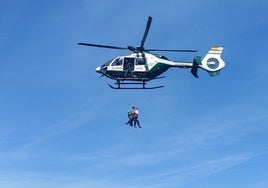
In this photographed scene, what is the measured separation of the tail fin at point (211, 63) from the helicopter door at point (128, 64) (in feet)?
33.2

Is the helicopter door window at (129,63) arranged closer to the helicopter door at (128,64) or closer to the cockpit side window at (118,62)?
the helicopter door at (128,64)

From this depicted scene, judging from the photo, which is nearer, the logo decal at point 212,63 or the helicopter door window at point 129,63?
the helicopter door window at point 129,63

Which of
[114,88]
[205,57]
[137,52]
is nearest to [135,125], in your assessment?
[114,88]

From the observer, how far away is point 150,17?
234ft

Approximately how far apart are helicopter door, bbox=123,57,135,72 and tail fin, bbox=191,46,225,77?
10.1 meters

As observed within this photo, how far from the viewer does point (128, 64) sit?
3196 inches

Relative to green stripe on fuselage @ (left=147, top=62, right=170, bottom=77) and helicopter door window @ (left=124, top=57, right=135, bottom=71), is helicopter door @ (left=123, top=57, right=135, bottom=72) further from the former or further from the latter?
green stripe on fuselage @ (left=147, top=62, right=170, bottom=77)

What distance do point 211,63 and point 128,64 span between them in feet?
46.4

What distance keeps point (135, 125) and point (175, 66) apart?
41.3 ft

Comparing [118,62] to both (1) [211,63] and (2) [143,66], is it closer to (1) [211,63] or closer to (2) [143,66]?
(2) [143,66]

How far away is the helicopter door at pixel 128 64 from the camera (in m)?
80.8

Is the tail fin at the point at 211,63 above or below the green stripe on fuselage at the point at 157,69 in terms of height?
above

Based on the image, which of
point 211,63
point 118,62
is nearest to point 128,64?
point 118,62

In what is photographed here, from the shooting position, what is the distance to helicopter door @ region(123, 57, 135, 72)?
265 ft
